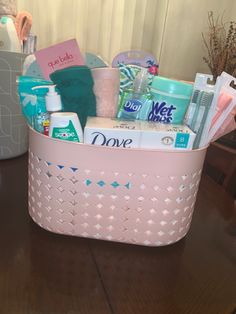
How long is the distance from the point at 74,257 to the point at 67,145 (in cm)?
15

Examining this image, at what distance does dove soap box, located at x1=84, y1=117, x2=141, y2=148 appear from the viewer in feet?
1.24

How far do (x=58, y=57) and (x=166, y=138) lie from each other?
208 mm

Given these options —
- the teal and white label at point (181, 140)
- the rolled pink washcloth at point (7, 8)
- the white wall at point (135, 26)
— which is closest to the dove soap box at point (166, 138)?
the teal and white label at point (181, 140)

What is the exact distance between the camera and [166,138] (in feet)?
1.25

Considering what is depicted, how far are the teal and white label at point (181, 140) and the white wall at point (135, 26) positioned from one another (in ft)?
3.80

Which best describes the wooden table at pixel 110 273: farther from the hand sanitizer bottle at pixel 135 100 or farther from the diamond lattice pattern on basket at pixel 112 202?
the hand sanitizer bottle at pixel 135 100

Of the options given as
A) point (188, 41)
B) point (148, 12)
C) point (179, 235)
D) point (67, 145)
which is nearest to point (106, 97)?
point (67, 145)

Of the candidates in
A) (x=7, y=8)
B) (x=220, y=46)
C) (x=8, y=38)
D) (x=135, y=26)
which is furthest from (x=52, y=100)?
(x=220, y=46)

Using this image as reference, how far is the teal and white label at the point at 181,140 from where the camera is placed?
1.26 feet

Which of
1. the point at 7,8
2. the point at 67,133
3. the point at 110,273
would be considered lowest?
the point at 110,273

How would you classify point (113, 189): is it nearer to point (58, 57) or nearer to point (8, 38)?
point (58, 57)

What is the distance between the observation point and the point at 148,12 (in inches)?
59.9

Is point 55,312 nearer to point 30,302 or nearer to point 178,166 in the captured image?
point 30,302

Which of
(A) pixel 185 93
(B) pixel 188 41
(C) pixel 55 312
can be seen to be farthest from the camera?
(B) pixel 188 41
